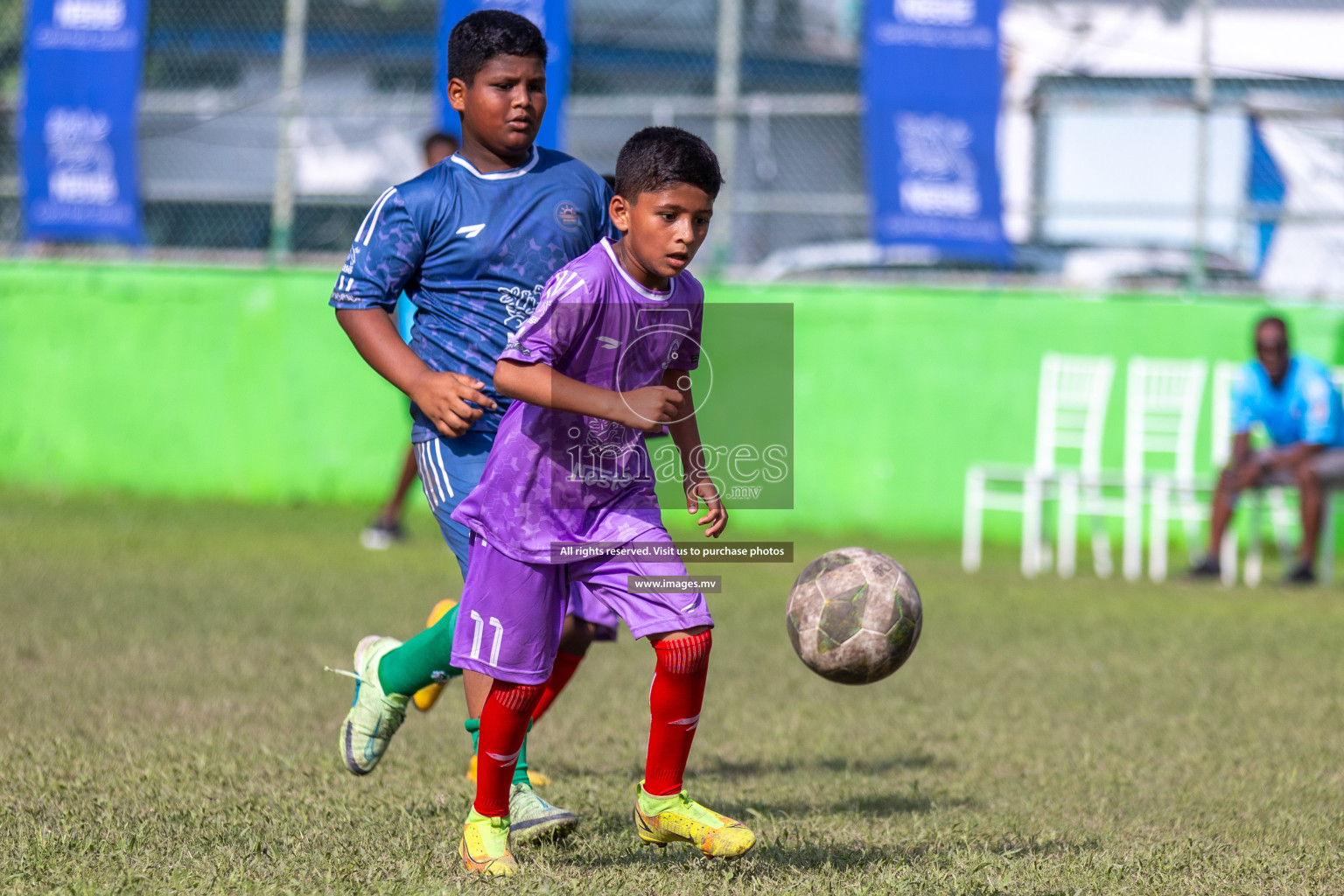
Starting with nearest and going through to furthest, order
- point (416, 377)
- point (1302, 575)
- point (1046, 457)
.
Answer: point (416, 377) → point (1302, 575) → point (1046, 457)

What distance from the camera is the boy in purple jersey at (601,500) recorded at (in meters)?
3.88

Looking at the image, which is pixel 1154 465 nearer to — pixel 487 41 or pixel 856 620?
pixel 856 620

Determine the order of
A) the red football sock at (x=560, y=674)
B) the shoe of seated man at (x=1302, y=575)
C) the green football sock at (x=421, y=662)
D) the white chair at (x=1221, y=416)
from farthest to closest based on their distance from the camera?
the white chair at (x=1221, y=416), the shoe of seated man at (x=1302, y=575), the red football sock at (x=560, y=674), the green football sock at (x=421, y=662)

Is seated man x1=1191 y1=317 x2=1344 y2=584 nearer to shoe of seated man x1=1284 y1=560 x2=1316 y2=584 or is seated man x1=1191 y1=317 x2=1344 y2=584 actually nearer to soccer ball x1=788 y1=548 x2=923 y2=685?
shoe of seated man x1=1284 y1=560 x2=1316 y2=584

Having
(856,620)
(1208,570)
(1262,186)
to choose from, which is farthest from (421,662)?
(1262,186)

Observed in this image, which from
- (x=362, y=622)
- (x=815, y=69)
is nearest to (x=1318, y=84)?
(x=815, y=69)

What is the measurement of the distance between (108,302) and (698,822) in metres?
10.9

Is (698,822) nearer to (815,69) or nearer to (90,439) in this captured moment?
(90,439)

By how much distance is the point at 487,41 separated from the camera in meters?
4.39

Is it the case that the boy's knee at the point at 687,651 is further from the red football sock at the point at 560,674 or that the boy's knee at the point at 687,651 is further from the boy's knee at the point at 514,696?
the red football sock at the point at 560,674

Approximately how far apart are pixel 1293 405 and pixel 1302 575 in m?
1.10

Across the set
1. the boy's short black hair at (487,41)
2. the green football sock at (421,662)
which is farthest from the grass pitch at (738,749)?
the boy's short black hair at (487,41)

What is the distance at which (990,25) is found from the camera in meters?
12.1

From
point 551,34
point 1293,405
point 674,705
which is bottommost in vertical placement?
point 674,705
